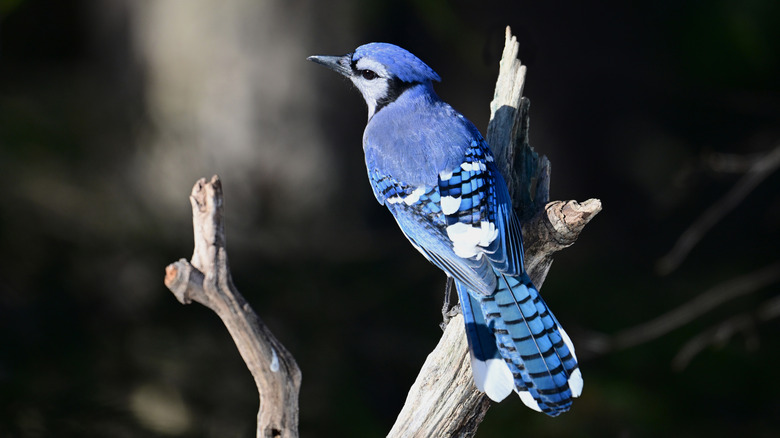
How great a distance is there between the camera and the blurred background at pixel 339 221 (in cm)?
265

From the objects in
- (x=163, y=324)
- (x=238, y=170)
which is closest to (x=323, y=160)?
(x=238, y=170)

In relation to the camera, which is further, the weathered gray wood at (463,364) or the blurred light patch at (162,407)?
the blurred light patch at (162,407)

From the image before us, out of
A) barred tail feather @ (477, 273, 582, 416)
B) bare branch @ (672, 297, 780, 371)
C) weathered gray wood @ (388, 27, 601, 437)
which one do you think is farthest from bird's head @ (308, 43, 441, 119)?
bare branch @ (672, 297, 780, 371)

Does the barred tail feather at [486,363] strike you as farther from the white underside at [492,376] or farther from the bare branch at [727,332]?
the bare branch at [727,332]

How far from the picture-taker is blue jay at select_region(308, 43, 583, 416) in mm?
1348

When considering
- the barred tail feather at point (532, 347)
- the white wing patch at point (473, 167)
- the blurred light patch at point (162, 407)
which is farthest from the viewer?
the blurred light patch at point (162, 407)

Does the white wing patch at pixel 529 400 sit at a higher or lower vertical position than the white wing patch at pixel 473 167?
lower

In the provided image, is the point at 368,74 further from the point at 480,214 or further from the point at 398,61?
the point at 480,214

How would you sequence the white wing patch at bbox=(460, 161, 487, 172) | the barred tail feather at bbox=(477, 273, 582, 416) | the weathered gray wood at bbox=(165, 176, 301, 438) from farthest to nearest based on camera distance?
the white wing patch at bbox=(460, 161, 487, 172), the barred tail feather at bbox=(477, 273, 582, 416), the weathered gray wood at bbox=(165, 176, 301, 438)

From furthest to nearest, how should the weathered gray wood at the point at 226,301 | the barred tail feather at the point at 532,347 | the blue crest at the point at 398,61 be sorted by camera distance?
the blue crest at the point at 398,61 → the barred tail feather at the point at 532,347 → the weathered gray wood at the point at 226,301

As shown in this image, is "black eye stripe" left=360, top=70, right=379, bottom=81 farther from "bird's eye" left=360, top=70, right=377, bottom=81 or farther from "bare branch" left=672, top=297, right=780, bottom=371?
"bare branch" left=672, top=297, right=780, bottom=371

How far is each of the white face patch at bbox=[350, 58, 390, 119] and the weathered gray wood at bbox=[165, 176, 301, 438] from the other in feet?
2.09

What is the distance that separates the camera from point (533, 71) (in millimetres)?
3807

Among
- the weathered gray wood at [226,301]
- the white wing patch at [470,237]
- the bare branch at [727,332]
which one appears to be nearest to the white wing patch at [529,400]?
the white wing patch at [470,237]
